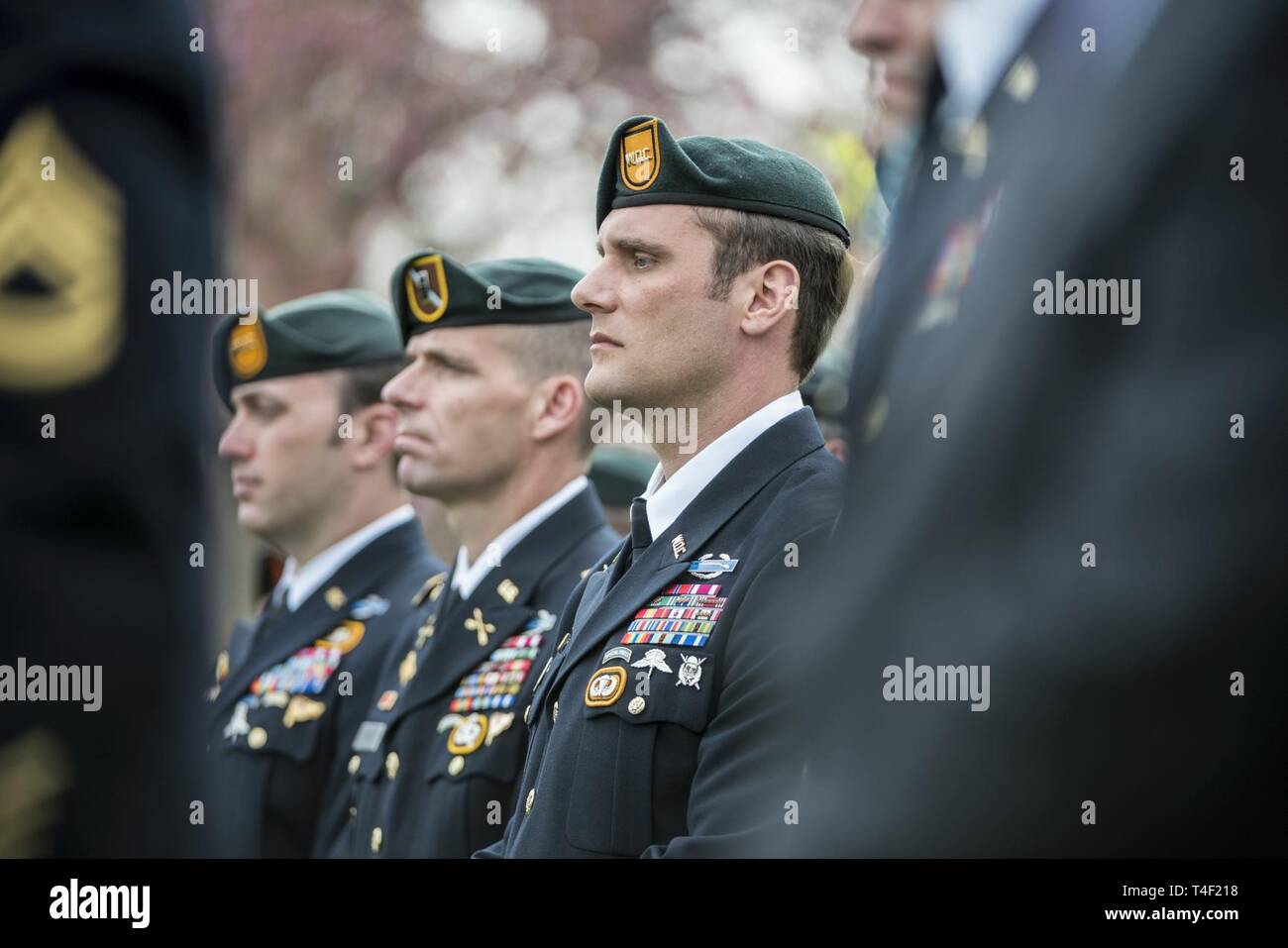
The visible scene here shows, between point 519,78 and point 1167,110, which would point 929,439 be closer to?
point 1167,110

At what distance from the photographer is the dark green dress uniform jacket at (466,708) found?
133 inches

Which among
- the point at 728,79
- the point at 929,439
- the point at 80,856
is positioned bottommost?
the point at 80,856

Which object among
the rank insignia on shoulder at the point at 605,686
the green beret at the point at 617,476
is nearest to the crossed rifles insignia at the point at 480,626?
the rank insignia on shoulder at the point at 605,686

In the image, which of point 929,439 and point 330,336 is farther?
point 330,336

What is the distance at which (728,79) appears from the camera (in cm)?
1062

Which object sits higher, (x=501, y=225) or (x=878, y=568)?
(x=501, y=225)

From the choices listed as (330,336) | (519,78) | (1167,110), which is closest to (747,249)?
(330,336)

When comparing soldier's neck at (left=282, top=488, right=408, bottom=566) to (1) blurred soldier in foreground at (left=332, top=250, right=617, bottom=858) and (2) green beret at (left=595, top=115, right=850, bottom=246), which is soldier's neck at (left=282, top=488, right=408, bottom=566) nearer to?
(1) blurred soldier in foreground at (left=332, top=250, right=617, bottom=858)

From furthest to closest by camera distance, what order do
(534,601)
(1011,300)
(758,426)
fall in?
(534,601)
(758,426)
(1011,300)

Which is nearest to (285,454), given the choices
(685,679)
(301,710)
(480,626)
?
(301,710)

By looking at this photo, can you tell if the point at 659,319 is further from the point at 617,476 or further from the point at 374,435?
the point at 617,476

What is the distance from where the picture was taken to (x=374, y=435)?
181 inches

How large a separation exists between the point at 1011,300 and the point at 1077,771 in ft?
0.46

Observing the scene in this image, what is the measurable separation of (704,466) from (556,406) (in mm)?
1141
